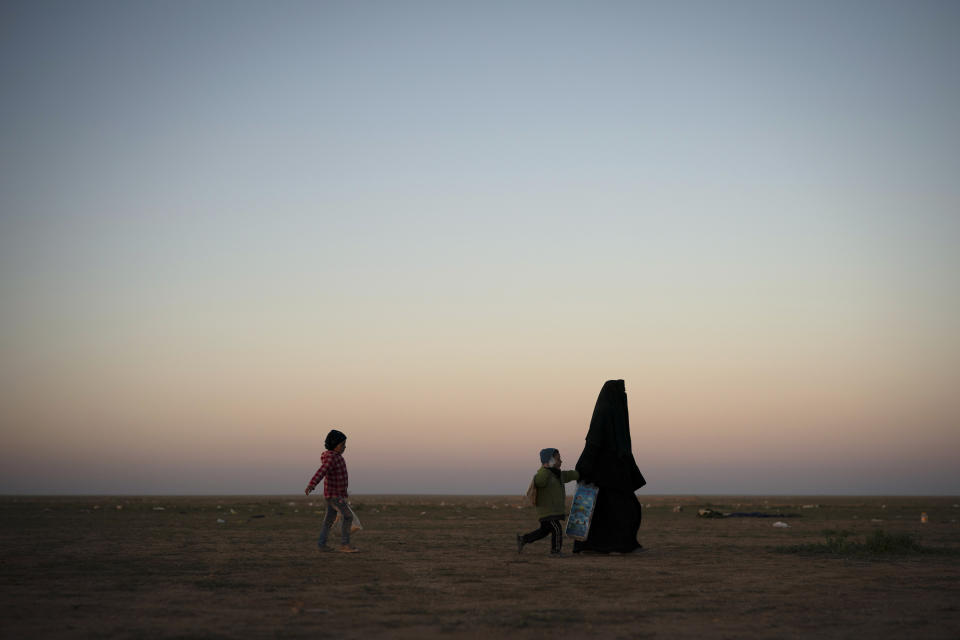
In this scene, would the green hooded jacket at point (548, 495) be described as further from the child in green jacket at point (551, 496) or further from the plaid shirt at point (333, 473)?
the plaid shirt at point (333, 473)

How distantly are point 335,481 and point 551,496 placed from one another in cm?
399

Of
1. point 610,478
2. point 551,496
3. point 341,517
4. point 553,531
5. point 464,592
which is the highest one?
point 610,478

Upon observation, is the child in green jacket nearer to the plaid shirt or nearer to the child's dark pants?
the child's dark pants

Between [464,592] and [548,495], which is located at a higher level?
[548,495]

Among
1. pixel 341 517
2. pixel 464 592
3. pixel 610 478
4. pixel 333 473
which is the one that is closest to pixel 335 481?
pixel 333 473

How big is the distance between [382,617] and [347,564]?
5.63 meters

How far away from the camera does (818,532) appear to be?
25.4m

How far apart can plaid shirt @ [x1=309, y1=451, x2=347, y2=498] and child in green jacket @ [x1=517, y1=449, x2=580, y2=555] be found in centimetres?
341

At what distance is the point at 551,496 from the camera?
15.2m

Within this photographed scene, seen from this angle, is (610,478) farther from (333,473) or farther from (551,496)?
(333,473)

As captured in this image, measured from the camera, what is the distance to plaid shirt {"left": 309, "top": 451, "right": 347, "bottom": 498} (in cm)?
1566

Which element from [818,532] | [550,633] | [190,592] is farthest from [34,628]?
[818,532]

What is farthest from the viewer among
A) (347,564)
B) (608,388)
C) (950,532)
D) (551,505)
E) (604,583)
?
(950,532)

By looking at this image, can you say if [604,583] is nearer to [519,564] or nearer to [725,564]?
[519,564]
